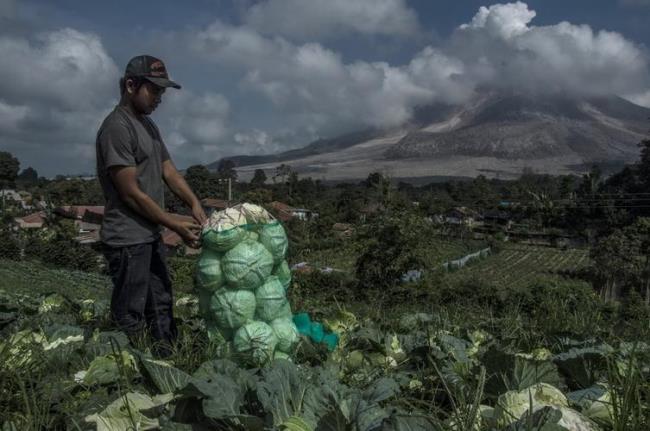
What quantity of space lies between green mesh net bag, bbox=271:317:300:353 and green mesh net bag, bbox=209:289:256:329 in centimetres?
14

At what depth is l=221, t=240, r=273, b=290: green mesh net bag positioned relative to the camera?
9.98 ft

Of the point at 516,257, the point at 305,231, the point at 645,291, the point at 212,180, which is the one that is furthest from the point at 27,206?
the point at 645,291

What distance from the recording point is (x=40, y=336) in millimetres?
→ 3264

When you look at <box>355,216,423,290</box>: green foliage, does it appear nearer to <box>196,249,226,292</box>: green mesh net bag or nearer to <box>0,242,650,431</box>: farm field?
<box>0,242,650,431</box>: farm field

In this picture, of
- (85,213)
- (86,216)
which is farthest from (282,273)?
(86,216)

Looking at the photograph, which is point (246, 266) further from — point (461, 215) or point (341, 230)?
point (461, 215)

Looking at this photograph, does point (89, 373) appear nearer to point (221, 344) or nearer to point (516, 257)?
point (221, 344)

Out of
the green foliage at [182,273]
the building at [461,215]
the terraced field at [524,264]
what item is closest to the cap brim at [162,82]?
the green foliage at [182,273]

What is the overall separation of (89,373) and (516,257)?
68.6 meters

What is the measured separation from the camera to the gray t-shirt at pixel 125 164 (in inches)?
139

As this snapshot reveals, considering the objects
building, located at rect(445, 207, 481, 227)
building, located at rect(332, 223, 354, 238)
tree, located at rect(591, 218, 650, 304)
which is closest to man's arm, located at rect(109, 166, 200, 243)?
tree, located at rect(591, 218, 650, 304)

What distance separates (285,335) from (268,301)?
19cm

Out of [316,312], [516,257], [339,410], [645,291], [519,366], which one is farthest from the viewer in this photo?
[516,257]

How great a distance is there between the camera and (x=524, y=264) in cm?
6234
